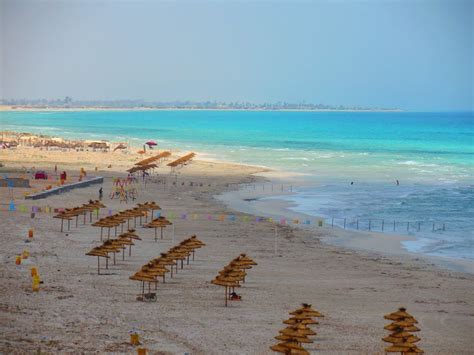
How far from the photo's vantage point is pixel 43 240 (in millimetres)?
28641

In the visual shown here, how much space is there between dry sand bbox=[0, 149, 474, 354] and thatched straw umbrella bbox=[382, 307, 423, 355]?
0.78 metres

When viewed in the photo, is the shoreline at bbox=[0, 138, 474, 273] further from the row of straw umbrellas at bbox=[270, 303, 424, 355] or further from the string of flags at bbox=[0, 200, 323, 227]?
the row of straw umbrellas at bbox=[270, 303, 424, 355]

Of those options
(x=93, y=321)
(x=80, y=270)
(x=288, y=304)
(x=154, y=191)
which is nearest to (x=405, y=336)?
(x=288, y=304)

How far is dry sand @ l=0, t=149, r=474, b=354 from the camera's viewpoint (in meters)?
17.6

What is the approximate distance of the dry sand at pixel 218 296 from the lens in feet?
57.9

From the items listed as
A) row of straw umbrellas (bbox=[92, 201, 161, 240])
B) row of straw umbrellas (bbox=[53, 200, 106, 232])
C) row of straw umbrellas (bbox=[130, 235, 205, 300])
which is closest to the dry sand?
row of straw umbrellas (bbox=[130, 235, 205, 300])

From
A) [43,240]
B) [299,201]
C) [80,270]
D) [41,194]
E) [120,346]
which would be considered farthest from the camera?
[299,201]

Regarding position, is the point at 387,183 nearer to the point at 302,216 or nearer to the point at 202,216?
the point at 302,216

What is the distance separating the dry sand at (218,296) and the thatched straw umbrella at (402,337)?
0.78m

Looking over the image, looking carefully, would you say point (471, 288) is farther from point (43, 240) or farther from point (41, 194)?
point (41, 194)

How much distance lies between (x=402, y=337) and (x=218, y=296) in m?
6.34

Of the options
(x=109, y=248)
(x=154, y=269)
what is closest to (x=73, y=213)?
(x=109, y=248)

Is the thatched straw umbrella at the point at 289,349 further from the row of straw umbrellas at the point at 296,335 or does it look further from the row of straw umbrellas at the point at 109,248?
the row of straw umbrellas at the point at 109,248

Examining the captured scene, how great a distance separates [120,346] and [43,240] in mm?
12715
